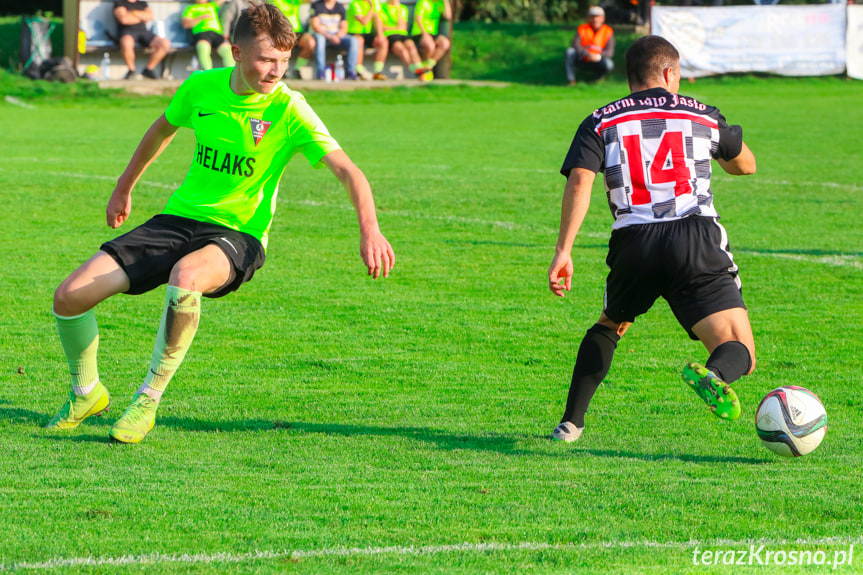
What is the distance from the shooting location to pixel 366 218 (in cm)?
462

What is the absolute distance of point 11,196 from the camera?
11.7 meters

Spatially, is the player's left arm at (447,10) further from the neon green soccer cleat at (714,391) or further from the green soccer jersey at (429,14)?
the neon green soccer cleat at (714,391)

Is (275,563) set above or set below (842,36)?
above

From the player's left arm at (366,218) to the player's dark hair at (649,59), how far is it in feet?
4.20

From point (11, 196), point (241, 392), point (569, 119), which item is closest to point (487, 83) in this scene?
point (569, 119)

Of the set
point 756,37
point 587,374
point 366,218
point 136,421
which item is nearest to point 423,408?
point 587,374

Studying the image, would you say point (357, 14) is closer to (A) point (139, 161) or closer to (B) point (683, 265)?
(A) point (139, 161)

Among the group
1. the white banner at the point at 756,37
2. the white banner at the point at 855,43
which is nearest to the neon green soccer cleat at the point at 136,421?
the white banner at the point at 756,37

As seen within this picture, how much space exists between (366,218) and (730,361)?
162cm

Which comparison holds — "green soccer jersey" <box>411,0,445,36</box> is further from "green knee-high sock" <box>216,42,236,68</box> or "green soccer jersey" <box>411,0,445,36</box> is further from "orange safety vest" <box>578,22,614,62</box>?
"green knee-high sock" <box>216,42,236,68</box>

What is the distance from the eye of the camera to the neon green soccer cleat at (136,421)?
15.8 ft

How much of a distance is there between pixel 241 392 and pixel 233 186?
1268 millimetres

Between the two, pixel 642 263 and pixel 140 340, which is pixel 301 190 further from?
pixel 642 263

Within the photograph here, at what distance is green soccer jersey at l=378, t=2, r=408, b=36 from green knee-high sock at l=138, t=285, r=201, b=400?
74.1 feet
